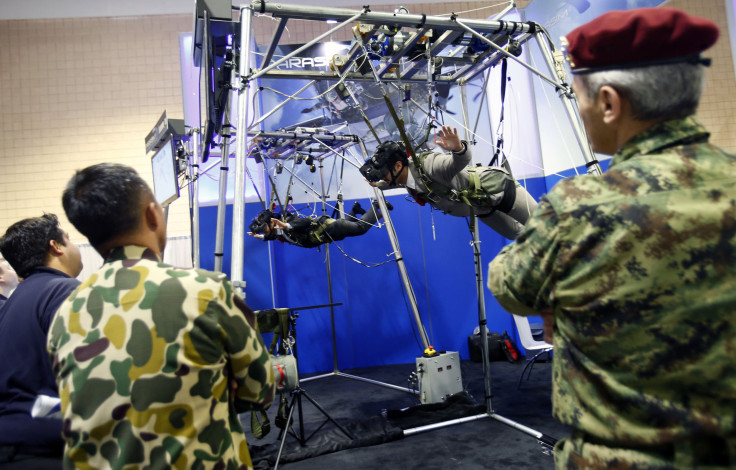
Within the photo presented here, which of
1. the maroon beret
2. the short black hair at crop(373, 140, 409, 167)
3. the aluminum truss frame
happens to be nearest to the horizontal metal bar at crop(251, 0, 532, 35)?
the aluminum truss frame

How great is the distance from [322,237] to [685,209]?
4766mm

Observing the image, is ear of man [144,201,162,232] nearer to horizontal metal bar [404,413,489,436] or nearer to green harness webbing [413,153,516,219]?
green harness webbing [413,153,516,219]

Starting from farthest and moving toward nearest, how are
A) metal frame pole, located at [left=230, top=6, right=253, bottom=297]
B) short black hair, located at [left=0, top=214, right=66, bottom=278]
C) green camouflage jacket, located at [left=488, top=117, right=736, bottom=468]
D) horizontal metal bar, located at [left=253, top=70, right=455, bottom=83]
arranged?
horizontal metal bar, located at [left=253, top=70, right=455, bottom=83], metal frame pole, located at [left=230, top=6, right=253, bottom=297], short black hair, located at [left=0, top=214, right=66, bottom=278], green camouflage jacket, located at [left=488, top=117, right=736, bottom=468]

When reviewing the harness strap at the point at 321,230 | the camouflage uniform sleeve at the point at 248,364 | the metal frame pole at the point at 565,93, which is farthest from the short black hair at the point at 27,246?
the harness strap at the point at 321,230

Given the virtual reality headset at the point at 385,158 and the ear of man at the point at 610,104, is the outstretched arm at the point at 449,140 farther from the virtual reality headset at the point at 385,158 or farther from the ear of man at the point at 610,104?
the ear of man at the point at 610,104

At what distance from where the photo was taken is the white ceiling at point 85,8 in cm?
736

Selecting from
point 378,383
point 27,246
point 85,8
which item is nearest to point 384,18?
point 27,246

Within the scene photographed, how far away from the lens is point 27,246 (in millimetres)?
1942

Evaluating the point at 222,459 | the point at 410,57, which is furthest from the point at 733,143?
the point at 222,459

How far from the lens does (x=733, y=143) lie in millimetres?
4965

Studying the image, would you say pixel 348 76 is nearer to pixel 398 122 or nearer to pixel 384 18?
pixel 384 18

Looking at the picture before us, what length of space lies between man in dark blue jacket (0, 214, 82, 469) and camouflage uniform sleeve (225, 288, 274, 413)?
69cm

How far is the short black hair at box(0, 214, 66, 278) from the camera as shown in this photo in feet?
6.37

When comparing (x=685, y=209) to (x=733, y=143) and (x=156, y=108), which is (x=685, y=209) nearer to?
(x=733, y=143)
